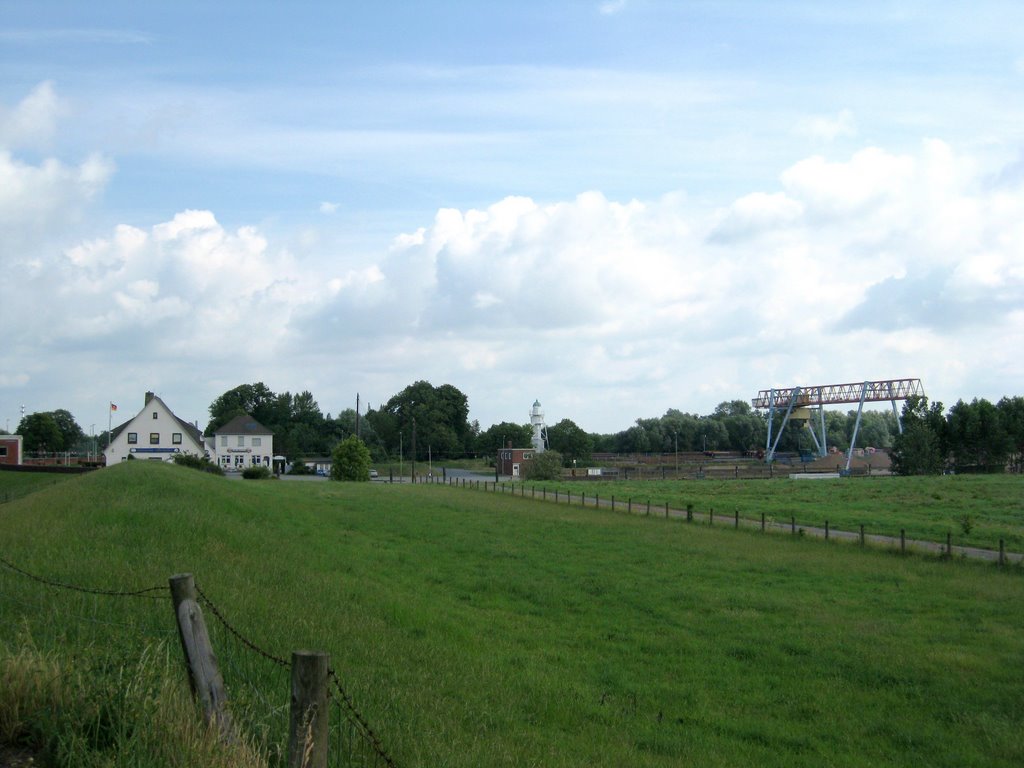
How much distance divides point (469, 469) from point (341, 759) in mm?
126189

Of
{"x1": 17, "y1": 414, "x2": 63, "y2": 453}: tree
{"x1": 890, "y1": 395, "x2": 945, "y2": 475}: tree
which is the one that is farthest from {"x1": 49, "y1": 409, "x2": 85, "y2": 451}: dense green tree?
{"x1": 890, "y1": 395, "x2": 945, "y2": 475}: tree

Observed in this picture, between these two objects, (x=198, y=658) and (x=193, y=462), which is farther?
(x=193, y=462)

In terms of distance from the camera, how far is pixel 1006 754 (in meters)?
9.15

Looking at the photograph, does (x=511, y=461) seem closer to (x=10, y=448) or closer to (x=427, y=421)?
(x=427, y=421)

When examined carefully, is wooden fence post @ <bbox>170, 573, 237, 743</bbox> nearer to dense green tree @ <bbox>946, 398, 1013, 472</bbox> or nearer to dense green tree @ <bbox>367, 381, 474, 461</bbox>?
dense green tree @ <bbox>946, 398, 1013, 472</bbox>

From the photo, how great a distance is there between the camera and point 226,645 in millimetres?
8352

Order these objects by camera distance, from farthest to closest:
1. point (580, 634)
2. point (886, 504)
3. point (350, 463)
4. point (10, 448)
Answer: point (10, 448), point (350, 463), point (886, 504), point (580, 634)

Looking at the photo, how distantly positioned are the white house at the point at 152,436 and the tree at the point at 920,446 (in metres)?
68.3

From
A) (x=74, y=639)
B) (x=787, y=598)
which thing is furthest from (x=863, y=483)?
(x=74, y=639)

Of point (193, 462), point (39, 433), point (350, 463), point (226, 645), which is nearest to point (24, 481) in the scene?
point (193, 462)

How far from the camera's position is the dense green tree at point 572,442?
4872 inches

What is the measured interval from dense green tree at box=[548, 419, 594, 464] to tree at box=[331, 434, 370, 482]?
164 ft

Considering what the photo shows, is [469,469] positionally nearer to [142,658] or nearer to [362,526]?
[362,526]

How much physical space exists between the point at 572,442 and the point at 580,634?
110686mm
